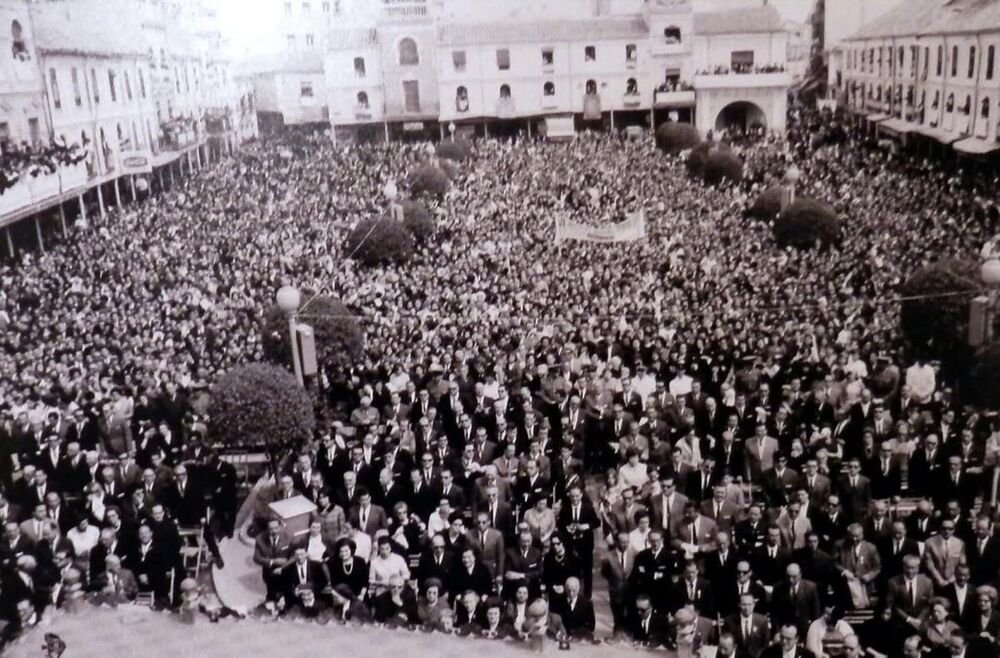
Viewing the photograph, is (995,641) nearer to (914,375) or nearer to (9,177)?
(914,375)

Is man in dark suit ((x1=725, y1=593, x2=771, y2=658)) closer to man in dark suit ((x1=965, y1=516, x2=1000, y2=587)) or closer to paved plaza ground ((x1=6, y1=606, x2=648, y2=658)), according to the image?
paved plaza ground ((x1=6, y1=606, x2=648, y2=658))

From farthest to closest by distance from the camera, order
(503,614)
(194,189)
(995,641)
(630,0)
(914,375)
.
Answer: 1. (194,189)
2. (630,0)
3. (914,375)
4. (503,614)
5. (995,641)

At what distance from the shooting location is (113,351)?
17.5 ft

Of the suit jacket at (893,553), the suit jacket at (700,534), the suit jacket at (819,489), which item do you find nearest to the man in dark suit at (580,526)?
the suit jacket at (700,534)

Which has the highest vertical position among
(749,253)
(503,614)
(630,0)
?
(630,0)

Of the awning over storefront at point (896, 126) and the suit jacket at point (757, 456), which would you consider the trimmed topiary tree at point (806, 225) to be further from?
the suit jacket at point (757, 456)

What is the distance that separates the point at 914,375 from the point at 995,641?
1.49 meters

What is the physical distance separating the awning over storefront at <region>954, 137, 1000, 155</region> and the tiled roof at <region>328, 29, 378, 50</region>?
128 inches

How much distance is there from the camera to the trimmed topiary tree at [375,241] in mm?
5738

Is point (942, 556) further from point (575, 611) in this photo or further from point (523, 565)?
point (523, 565)

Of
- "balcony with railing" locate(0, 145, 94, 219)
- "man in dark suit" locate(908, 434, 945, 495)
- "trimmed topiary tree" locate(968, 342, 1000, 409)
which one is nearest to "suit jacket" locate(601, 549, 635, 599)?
"man in dark suit" locate(908, 434, 945, 495)

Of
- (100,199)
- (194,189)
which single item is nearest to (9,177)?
(100,199)

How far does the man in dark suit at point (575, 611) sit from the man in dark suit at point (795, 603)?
0.82m

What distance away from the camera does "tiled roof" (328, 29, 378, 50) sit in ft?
16.9
